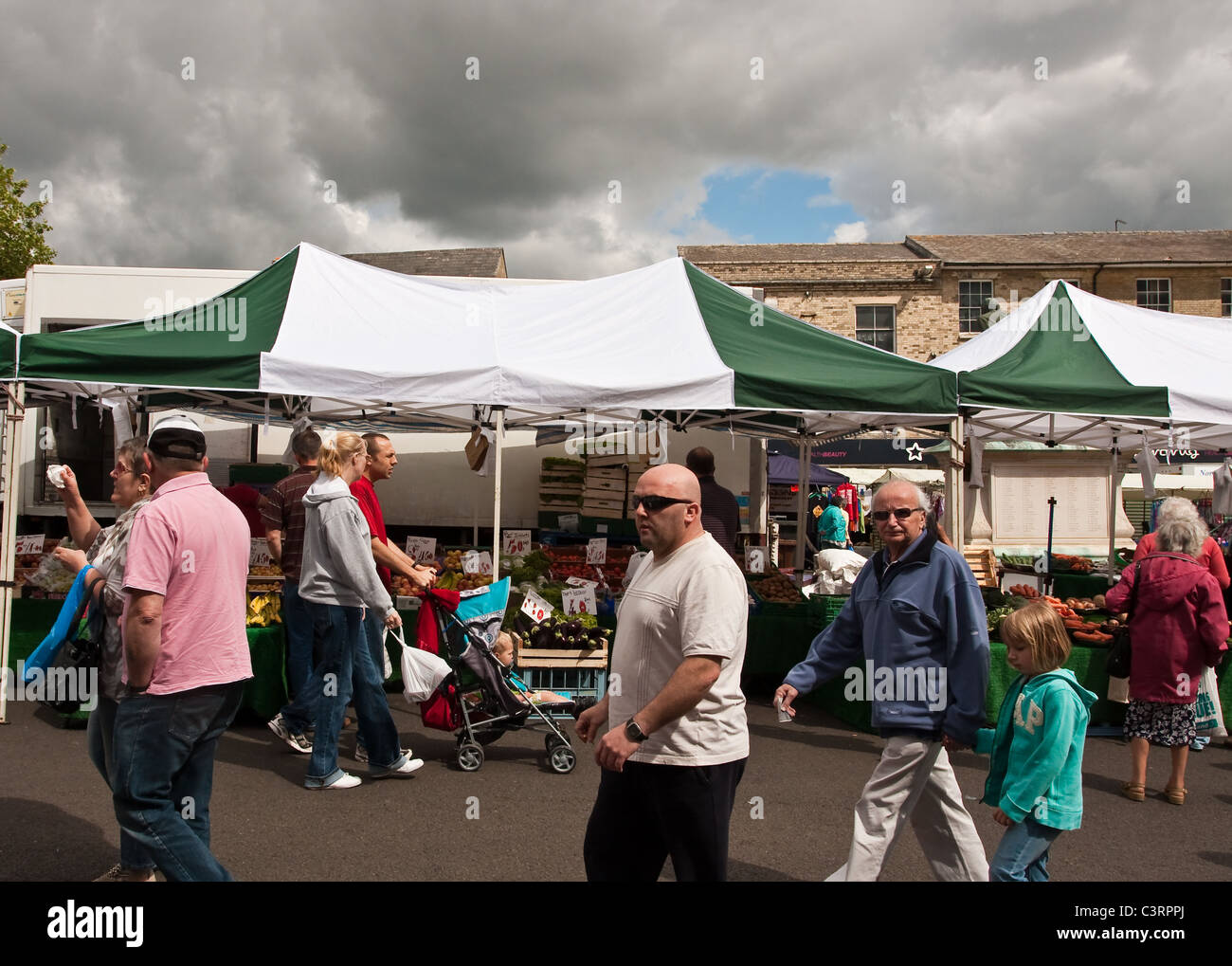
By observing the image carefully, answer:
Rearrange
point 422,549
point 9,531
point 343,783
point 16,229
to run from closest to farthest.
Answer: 1. point 343,783
2. point 9,531
3. point 422,549
4. point 16,229

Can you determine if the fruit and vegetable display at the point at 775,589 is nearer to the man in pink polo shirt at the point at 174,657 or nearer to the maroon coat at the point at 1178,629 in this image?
the maroon coat at the point at 1178,629

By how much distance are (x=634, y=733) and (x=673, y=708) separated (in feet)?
0.44

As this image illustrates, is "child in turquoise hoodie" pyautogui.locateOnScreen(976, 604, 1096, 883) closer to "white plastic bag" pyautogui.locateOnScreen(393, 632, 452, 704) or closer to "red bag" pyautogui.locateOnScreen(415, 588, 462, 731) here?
"white plastic bag" pyautogui.locateOnScreen(393, 632, 452, 704)

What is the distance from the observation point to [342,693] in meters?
4.83

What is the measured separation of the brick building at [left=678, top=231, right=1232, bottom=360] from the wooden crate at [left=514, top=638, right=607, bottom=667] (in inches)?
1017

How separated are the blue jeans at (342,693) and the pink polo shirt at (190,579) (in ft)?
5.88

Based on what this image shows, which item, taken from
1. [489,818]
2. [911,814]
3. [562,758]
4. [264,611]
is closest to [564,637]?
[562,758]

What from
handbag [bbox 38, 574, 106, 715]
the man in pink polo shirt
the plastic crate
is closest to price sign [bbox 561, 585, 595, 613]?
the plastic crate

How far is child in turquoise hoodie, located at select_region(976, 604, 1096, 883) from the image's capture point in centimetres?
299

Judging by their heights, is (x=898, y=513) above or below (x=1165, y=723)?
above

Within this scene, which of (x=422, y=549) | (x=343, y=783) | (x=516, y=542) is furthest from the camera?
(x=516, y=542)

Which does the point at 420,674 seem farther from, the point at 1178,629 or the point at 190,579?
the point at 1178,629

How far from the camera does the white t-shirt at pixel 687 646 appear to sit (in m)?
2.50
